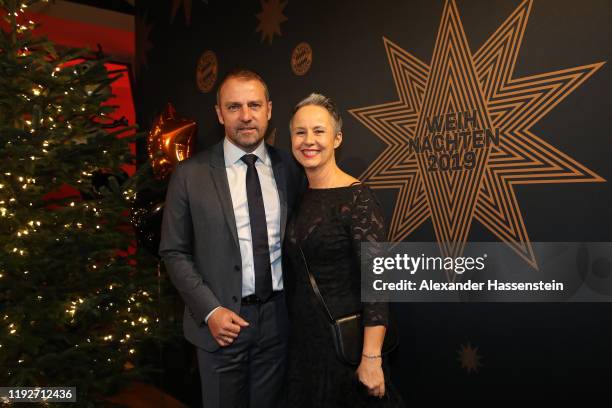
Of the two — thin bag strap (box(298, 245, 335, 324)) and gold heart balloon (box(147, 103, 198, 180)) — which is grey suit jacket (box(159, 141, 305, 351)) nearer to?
thin bag strap (box(298, 245, 335, 324))

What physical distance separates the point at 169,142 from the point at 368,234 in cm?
188

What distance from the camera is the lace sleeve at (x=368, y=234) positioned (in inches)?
65.2

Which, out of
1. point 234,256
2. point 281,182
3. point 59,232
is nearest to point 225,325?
point 234,256

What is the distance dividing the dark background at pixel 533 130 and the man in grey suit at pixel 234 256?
2.34 ft

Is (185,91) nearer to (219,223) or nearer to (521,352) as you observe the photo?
(219,223)

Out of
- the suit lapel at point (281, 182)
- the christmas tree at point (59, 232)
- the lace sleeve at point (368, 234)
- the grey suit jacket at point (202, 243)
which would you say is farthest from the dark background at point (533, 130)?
A: the christmas tree at point (59, 232)

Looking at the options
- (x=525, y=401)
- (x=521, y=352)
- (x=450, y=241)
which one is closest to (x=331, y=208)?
(x=450, y=241)

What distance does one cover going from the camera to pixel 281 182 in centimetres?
211

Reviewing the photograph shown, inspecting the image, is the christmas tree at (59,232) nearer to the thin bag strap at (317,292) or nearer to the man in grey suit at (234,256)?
the man in grey suit at (234,256)

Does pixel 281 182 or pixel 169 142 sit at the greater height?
pixel 169 142

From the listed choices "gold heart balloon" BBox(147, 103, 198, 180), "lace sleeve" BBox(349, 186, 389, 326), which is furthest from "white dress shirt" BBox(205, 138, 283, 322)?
"gold heart balloon" BBox(147, 103, 198, 180)

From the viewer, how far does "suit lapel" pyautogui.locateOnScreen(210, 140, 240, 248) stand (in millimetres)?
1949

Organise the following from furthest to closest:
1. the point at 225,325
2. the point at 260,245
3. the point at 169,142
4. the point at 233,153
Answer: the point at 169,142 < the point at 233,153 < the point at 260,245 < the point at 225,325

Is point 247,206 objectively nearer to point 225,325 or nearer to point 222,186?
point 222,186
